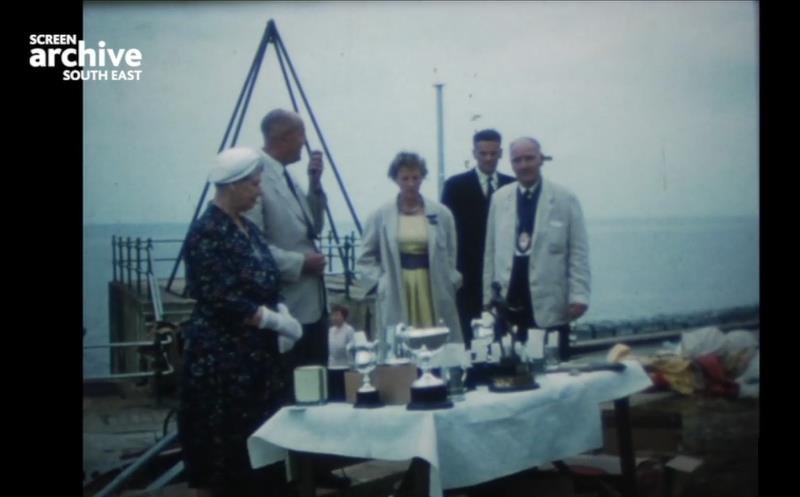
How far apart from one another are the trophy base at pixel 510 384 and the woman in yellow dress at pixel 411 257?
1.28 feet

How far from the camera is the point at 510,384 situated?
2.51 meters

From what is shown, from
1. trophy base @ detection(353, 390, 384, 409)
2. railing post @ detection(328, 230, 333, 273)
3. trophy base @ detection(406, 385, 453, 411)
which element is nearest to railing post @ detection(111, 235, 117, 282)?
railing post @ detection(328, 230, 333, 273)

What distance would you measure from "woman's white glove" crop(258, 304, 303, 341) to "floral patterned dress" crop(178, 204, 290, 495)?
0.03 meters

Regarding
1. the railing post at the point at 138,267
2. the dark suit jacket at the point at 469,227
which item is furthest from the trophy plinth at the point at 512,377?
the railing post at the point at 138,267

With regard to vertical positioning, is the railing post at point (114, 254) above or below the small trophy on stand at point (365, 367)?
above

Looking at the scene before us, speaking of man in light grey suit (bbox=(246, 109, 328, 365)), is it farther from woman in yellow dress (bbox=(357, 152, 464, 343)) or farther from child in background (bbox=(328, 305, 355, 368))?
woman in yellow dress (bbox=(357, 152, 464, 343))

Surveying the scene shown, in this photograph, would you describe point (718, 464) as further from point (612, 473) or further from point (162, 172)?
point (162, 172)

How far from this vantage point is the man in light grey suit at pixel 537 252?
2.95 metres

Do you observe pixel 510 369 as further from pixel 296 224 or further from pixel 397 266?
pixel 296 224

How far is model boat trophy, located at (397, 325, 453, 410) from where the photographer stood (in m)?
2.29

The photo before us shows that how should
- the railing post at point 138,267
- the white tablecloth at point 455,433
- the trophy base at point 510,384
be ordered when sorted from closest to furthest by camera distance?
the white tablecloth at point 455,433 → the trophy base at point 510,384 → the railing post at point 138,267

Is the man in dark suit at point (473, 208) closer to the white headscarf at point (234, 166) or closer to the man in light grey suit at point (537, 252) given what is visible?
the man in light grey suit at point (537, 252)

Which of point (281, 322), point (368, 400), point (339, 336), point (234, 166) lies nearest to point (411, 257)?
point (339, 336)

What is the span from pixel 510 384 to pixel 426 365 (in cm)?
23
